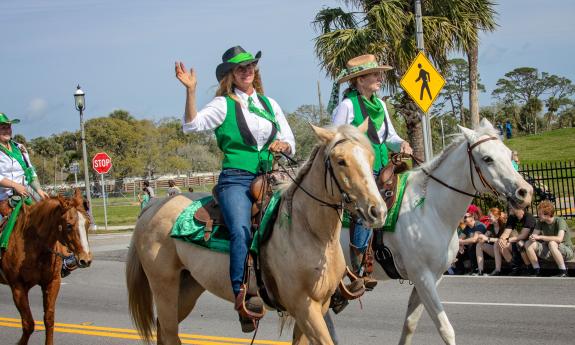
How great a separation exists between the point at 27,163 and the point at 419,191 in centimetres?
512

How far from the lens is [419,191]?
7293 mm

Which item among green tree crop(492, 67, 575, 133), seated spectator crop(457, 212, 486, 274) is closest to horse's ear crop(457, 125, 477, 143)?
seated spectator crop(457, 212, 486, 274)

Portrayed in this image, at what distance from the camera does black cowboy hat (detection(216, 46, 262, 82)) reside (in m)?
5.91

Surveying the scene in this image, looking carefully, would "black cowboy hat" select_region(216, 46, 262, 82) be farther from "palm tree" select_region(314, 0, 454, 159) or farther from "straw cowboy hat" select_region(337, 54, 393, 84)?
"palm tree" select_region(314, 0, 454, 159)

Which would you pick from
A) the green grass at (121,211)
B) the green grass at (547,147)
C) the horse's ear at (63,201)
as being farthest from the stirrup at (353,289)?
the green grass at (547,147)

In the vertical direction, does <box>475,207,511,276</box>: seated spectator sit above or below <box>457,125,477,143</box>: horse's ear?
A: below

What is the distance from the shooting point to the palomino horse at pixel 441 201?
668 cm

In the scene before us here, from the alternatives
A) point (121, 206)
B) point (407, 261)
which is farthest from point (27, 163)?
point (121, 206)

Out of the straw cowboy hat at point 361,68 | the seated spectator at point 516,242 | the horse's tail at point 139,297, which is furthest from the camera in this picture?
the seated spectator at point 516,242

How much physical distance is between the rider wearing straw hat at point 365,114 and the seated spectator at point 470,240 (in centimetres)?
603

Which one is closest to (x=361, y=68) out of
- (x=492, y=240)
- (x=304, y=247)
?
(x=304, y=247)

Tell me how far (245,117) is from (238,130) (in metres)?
0.13

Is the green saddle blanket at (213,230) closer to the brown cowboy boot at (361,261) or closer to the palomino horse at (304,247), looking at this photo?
the palomino horse at (304,247)

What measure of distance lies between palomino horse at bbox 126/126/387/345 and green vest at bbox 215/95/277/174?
0.51 metres
